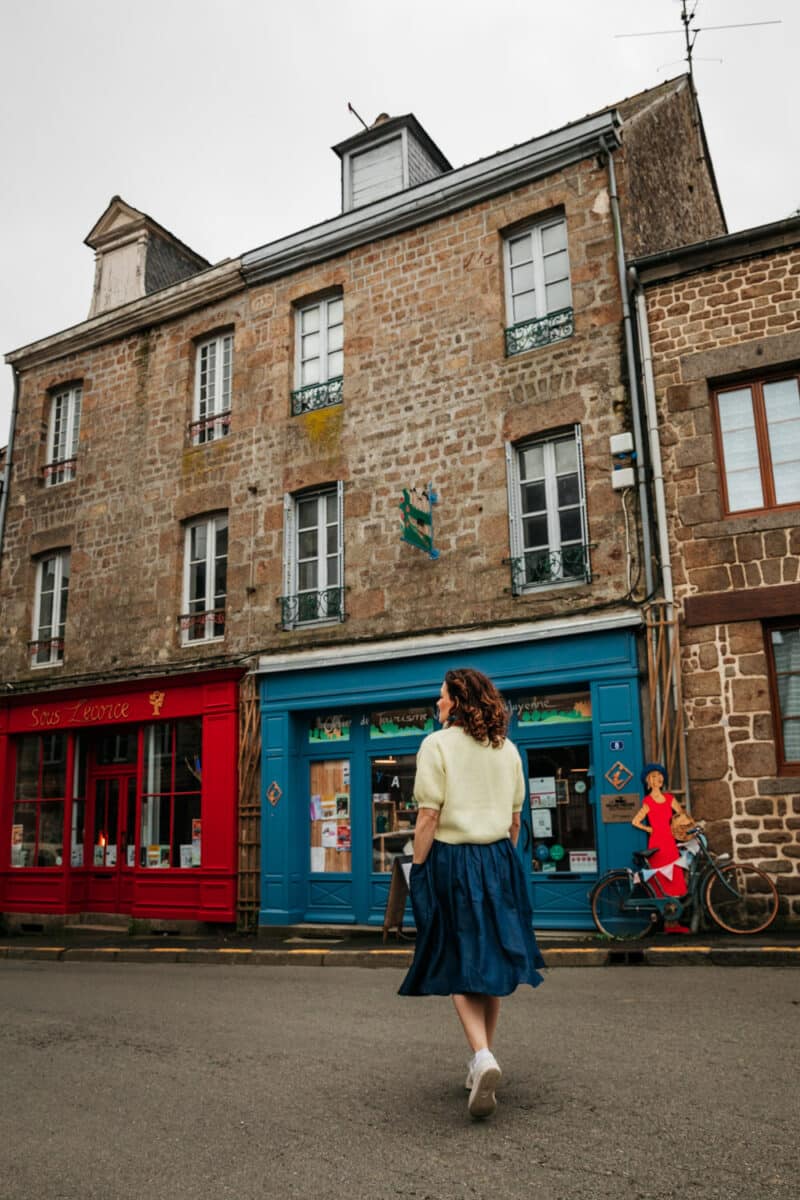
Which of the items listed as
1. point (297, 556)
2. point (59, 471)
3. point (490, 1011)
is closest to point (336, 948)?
point (297, 556)

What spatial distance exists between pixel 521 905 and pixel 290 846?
8760 mm

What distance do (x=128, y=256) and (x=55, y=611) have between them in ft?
20.5

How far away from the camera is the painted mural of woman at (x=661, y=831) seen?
9.51 meters

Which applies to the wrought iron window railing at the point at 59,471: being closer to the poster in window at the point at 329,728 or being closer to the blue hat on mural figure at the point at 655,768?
the poster in window at the point at 329,728

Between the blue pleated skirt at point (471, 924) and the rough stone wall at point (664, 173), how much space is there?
9392 mm

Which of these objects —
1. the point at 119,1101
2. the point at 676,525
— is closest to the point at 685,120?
the point at 676,525

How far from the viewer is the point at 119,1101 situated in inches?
166

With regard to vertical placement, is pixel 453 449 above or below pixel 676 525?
above

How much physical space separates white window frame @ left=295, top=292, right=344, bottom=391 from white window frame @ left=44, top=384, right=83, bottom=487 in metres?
4.35

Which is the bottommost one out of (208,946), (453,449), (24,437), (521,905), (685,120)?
(208,946)

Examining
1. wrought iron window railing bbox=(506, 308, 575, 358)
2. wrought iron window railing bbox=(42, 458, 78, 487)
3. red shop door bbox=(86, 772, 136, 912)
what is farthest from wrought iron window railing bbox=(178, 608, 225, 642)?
wrought iron window railing bbox=(506, 308, 575, 358)

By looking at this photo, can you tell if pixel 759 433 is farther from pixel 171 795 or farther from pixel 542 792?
pixel 171 795

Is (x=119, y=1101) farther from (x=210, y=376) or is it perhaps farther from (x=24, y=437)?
(x=24, y=437)

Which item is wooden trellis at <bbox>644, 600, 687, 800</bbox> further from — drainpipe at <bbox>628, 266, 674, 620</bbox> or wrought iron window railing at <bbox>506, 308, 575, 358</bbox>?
wrought iron window railing at <bbox>506, 308, 575, 358</bbox>
